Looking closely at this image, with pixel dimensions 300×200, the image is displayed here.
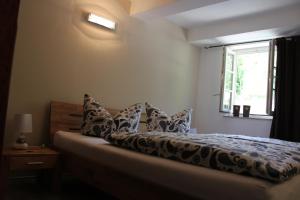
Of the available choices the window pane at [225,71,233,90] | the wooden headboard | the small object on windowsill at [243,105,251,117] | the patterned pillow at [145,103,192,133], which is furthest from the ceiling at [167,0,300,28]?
the wooden headboard

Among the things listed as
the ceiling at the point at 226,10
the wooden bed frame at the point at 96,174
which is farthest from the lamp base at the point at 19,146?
the ceiling at the point at 226,10

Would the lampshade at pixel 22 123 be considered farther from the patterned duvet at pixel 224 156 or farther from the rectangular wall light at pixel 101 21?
the rectangular wall light at pixel 101 21

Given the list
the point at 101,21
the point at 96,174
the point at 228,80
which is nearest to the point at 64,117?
the point at 96,174

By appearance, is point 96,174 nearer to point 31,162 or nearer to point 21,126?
point 31,162

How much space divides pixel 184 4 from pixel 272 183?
2524 millimetres

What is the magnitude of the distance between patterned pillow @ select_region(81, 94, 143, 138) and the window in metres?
2.21

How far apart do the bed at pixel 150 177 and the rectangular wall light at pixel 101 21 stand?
1.47m

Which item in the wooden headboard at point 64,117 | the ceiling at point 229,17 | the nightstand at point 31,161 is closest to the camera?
the nightstand at point 31,161

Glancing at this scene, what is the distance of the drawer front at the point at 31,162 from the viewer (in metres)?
2.31

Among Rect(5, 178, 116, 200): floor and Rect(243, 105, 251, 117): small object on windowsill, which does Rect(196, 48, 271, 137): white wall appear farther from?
Rect(5, 178, 116, 200): floor

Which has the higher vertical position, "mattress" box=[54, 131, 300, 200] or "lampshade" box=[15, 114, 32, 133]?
"lampshade" box=[15, 114, 32, 133]

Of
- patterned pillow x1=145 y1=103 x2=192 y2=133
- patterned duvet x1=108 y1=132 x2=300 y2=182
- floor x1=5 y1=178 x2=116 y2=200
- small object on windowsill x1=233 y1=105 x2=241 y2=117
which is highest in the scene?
small object on windowsill x1=233 y1=105 x2=241 y2=117

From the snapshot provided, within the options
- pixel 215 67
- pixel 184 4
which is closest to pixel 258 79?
pixel 215 67

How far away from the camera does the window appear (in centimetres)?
458
